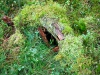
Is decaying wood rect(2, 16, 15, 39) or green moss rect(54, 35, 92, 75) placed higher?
decaying wood rect(2, 16, 15, 39)

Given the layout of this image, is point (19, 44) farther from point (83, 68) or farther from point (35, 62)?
point (83, 68)

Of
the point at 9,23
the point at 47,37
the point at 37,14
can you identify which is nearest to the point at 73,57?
the point at 47,37

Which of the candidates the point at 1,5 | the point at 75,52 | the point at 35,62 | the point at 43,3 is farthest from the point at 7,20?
the point at 75,52

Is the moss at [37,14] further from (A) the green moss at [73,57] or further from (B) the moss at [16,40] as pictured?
(A) the green moss at [73,57]

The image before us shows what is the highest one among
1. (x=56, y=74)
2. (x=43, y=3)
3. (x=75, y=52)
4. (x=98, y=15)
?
(x=43, y=3)

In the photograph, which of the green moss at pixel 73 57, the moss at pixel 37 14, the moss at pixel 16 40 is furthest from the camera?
the moss at pixel 37 14

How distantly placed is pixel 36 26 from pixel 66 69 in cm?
91

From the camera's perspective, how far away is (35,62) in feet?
12.7

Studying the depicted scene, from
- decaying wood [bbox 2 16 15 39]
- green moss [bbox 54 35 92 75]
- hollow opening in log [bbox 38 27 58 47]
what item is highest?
decaying wood [bbox 2 16 15 39]

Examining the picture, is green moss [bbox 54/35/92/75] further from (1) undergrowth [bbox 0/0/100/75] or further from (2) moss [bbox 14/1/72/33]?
(2) moss [bbox 14/1/72/33]

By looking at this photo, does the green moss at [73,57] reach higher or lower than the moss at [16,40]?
lower

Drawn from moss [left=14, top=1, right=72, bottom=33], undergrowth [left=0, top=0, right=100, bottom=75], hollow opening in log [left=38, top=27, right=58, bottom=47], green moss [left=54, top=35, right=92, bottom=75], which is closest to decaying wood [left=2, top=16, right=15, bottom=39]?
undergrowth [left=0, top=0, right=100, bottom=75]

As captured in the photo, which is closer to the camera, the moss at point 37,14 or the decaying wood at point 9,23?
the moss at point 37,14

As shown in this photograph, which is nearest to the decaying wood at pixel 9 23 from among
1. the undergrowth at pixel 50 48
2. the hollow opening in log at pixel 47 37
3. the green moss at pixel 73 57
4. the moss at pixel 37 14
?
the undergrowth at pixel 50 48
